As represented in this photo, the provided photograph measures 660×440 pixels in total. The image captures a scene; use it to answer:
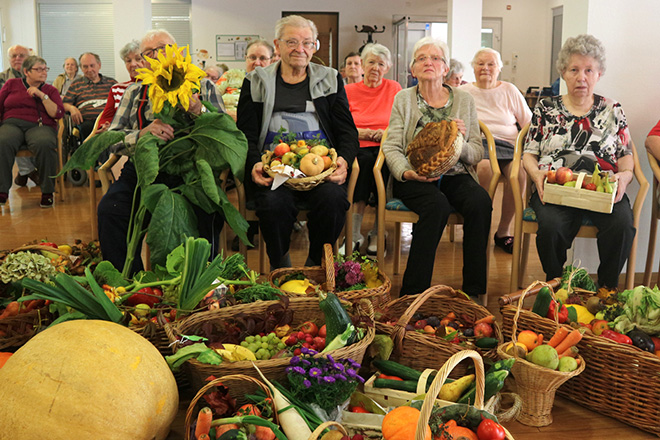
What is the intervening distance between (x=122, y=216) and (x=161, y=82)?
0.74 meters

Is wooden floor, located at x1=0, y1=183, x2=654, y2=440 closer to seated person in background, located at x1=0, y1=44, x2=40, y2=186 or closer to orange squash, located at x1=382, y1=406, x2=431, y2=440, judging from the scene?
seated person in background, located at x1=0, y1=44, x2=40, y2=186

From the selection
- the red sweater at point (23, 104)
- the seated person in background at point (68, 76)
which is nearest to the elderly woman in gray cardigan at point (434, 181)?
the red sweater at point (23, 104)

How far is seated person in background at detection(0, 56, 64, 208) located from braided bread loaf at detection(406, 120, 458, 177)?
3675 millimetres

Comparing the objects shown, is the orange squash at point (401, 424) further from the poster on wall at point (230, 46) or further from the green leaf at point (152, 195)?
the poster on wall at point (230, 46)

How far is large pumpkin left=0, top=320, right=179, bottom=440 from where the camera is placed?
56.2 inches

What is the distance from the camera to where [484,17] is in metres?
12.7

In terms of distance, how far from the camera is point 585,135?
3.08m

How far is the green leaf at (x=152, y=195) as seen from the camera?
2502mm

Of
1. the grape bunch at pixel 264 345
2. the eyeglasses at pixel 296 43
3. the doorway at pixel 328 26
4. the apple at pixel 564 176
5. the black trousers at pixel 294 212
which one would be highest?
the doorway at pixel 328 26

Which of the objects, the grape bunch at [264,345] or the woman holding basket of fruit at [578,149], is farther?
the woman holding basket of fruit at [578,149]

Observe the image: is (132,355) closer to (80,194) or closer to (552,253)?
(552,253)

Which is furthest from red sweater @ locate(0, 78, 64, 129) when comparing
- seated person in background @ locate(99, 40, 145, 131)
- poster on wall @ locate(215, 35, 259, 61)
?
poster on wall @ locate(215, 35, 259, 61)

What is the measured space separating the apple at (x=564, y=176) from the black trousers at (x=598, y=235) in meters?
0.13

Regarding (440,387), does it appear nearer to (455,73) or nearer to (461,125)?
(461,125)
